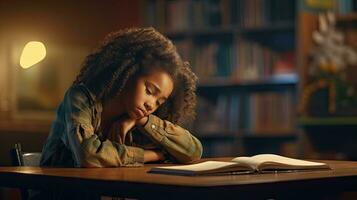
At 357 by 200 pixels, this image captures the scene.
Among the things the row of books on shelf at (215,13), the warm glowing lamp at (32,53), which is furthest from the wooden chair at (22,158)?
the warm glowing lamp at (32,53)

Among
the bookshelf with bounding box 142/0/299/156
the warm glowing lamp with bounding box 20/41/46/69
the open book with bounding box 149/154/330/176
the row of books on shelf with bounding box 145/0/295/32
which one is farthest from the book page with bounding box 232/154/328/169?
the warm glowing lamp with bounding box 20/41/46/69

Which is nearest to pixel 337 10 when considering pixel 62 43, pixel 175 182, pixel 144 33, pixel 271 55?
pixel 271 55

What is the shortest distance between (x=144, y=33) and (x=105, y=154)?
0.40m

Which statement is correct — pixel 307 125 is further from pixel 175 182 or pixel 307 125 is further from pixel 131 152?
pixel 175 182

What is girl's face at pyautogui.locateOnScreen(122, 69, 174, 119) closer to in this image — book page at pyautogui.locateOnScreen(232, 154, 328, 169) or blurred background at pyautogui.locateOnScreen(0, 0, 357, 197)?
book page at pyautogui.locateOnScreen(232, 154, 328, 169)

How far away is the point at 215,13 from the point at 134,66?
3090 millimetres

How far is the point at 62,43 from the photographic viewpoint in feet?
20.9

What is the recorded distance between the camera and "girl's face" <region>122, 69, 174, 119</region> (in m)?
2.09

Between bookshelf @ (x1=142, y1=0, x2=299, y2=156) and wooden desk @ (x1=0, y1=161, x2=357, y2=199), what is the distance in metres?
2.91

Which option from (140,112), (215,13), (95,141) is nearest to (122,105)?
(140,112)

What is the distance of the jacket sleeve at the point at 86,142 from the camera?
1978mm

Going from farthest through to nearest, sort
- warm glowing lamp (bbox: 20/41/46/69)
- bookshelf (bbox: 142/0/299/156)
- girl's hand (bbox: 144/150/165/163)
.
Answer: warm glowing lamp (bbox: 20/41/46/69) < bookshelf (bbox: 142/0/299/156) < girl's hand (bbox: 144/150/165/163)

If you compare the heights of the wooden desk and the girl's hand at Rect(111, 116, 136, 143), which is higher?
the girl's hand at Rect(111, 116, 136, 143)

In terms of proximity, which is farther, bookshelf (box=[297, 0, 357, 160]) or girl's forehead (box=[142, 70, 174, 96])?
bookshelf (box=[297, 0, 357, 160])
